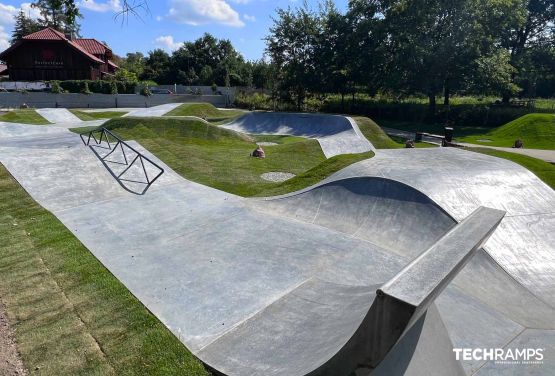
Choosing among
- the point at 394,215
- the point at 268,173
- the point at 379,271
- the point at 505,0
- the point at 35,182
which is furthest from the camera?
the point at 505,0

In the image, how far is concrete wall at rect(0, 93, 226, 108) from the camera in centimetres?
3916

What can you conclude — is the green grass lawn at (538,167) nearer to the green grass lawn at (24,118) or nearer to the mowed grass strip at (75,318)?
the mowed grass strip at (75,318)

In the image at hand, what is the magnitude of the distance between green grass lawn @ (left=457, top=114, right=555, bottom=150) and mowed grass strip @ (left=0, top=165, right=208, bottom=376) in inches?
932

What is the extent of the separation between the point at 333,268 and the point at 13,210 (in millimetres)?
8680

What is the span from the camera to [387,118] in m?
37.6

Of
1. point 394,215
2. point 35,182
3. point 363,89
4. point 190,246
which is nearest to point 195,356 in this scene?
point 190,246

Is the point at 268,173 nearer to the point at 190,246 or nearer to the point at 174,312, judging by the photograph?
the point at 190,246

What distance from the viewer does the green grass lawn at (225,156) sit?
11938 millimetres

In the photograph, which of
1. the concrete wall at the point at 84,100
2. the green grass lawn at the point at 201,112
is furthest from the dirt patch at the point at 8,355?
the concrete wall at the point at 84,100

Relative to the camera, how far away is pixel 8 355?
14.3 ft

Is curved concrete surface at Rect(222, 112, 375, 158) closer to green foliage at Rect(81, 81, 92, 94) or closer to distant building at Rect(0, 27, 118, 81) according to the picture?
green foliage at Rect(81, 81, 92, 94)

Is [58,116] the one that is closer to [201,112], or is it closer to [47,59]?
[201,112]

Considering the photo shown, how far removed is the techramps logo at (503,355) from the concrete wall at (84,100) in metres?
46.4

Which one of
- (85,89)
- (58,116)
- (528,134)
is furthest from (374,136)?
(85,89)
